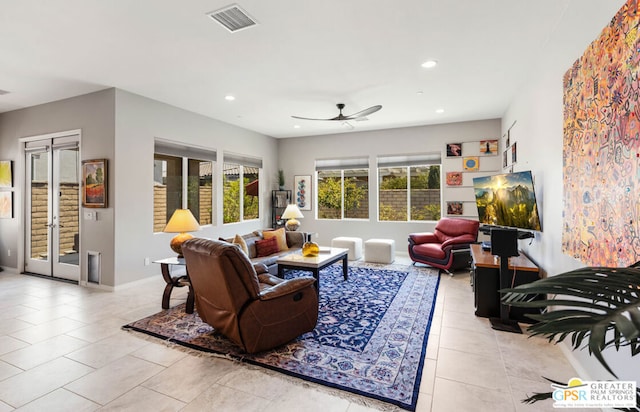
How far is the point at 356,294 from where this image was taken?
4242 mm

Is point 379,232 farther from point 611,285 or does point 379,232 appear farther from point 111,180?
point 611,285

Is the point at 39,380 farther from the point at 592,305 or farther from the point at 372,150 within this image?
the point at 372,150

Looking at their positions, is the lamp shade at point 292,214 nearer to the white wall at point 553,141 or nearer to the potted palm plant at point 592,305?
the white wall at point 553,141

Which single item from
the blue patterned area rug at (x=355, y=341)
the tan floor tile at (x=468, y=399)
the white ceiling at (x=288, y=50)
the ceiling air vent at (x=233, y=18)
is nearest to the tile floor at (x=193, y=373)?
the tan floor tile at (x=468, y=399)

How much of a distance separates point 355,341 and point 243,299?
1.13m

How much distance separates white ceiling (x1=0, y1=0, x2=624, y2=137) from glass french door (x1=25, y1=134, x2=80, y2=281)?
0.84 meters

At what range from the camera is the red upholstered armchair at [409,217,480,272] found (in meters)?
5.38

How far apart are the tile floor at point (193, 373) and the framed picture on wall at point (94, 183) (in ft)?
5.51

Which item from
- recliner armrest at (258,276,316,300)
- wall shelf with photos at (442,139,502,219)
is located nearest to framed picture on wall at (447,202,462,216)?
wall shelf with photos at (442,139,502,219)

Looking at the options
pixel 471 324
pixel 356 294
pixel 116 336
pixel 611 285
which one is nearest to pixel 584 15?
pixel 611 285

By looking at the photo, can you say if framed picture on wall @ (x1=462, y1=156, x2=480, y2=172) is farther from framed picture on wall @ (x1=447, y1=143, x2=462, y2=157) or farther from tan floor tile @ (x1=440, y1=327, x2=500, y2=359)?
tan floor tile @ (x1=440, y1=327, x2=500, y2=359)

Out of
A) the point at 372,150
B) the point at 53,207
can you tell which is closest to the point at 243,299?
the point at 53,207

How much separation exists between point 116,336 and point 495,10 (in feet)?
15.0

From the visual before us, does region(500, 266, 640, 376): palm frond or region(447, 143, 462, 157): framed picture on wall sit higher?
region(447, 143, 462, 157): framed picture on wall
